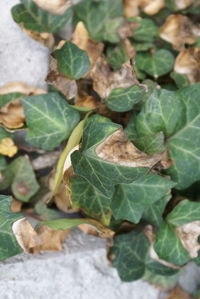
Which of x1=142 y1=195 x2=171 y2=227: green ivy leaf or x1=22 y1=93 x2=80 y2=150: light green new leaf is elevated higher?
x1=22 y1=93 x2=80 y2=150: light green new leaf

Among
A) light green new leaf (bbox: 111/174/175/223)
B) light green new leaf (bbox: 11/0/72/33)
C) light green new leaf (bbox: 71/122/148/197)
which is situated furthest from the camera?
light green new leaf (bbox: 11/0/72/33)

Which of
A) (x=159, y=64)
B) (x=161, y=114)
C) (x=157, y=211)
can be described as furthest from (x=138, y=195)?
(x=159, y=64)

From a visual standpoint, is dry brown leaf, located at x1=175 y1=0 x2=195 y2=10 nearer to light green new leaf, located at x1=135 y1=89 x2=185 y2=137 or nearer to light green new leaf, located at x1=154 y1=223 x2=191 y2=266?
light green new leaf, located at x1=135 y1=89 x2=185 y2=137

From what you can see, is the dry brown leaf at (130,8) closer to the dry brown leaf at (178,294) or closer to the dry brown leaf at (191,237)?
the dry brown leaf at (191,237)

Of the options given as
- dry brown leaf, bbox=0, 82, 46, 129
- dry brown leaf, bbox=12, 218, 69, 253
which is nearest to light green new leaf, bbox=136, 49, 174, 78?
dry brown leaf, bbox=0, 82, 46, 129

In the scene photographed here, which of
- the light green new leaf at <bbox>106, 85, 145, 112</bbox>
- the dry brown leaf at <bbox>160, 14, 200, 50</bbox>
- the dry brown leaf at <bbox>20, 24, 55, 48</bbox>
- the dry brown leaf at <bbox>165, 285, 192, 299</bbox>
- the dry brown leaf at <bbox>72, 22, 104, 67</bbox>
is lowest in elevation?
the dry brown leaf at <bbox>165, 285, 192, 299</bbox>

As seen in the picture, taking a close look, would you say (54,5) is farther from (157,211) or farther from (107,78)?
(157,211)
